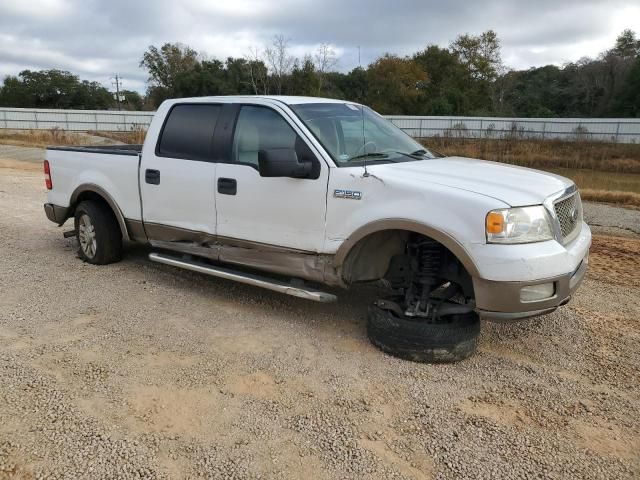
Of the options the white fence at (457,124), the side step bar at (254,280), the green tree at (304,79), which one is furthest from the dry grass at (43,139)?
the side step bar at (254,280)

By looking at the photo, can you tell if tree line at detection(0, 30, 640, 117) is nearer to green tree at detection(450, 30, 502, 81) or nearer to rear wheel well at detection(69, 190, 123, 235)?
green tree at detection(450, 30, 502, 81)

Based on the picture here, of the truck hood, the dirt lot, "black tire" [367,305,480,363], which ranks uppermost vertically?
the truck hood

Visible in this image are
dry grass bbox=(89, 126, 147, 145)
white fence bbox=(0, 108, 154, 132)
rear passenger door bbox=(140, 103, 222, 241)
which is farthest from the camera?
white fence bbox=(0, 108, 154, 132)

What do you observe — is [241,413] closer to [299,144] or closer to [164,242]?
[299,144]

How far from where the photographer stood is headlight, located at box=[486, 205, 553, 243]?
3572 millimetres

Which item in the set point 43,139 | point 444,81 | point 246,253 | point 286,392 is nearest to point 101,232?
point 246,253

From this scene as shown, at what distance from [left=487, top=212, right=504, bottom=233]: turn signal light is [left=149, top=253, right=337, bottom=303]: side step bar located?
4.45 feet

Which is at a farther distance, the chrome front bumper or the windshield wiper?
the windshield wiper

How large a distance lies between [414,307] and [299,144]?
5.10 feet

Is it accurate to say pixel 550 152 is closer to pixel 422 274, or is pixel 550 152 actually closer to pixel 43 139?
pixel 43 139

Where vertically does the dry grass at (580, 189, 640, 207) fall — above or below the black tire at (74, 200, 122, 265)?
below

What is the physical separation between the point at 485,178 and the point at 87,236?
456 centimetres

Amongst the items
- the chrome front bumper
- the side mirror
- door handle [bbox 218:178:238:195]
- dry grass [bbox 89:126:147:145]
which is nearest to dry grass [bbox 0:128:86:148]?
dry grass [bbox 89:126:147:145]

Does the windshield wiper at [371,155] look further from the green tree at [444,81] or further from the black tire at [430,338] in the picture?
the green tree at [444,81]
